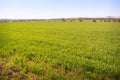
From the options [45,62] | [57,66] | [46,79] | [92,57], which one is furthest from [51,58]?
[46,79]

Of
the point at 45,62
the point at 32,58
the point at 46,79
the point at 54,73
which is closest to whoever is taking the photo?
the point at 46,79

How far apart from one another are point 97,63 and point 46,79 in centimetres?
291

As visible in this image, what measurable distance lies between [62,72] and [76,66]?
37.9 inches

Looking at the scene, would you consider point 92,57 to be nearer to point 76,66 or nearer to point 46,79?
point 76,66

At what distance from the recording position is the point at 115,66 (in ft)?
26.9

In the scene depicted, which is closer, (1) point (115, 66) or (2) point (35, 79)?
(2) point (35, 79)

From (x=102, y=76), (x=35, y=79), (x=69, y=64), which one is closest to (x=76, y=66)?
(x=69, y=64)

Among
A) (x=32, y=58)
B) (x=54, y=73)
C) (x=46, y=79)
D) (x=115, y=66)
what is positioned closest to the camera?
(x=46, y=79)

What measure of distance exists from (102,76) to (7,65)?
4431mm

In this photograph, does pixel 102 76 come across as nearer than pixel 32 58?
Yes

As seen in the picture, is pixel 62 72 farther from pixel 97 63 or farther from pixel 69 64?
pixel 97 63

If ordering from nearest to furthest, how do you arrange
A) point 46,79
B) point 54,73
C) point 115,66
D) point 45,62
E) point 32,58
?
point 46,79 < point 54,73 < point 115,66 < point 45,62 < point 32,58

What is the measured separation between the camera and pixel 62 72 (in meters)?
7.60

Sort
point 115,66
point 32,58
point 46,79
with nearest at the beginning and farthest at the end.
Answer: point 46,79, point 115,66, point 32,58
